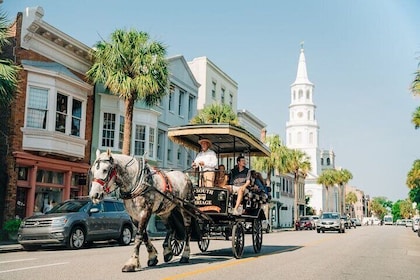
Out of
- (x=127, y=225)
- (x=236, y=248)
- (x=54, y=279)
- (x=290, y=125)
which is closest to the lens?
(x=54, y=279)

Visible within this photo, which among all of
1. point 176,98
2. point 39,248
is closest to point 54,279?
point 39,248

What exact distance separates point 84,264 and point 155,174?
→ 8.93 feet

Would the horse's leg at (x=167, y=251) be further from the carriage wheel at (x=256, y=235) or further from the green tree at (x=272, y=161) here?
the green tree at (x=272, y=161)

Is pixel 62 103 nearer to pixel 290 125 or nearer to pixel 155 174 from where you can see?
pixel 155 174

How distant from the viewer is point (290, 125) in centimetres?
11738

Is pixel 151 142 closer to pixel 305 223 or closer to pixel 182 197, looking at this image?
pixel 182 197

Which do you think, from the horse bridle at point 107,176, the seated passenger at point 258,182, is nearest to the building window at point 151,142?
the seated passenger at point 258,182

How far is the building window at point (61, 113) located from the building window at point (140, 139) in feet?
21.5

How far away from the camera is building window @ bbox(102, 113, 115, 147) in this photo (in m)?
29.1

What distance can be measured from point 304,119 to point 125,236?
101 metres

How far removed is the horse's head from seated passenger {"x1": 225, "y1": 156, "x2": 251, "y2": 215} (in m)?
4.00

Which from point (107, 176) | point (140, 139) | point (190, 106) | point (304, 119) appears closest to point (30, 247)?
point (107, 176)

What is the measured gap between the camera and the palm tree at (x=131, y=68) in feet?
80.0

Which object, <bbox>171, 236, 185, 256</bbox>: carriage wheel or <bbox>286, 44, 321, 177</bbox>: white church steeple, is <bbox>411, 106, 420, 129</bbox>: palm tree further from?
<bbox>286, 44, 321, 177</bbox>: white church steeple
